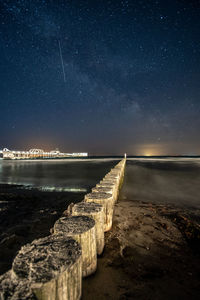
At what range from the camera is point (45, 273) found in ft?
4.10

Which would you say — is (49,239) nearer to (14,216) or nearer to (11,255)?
(11,255)

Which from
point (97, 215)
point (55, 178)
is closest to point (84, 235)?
point (97, 215)

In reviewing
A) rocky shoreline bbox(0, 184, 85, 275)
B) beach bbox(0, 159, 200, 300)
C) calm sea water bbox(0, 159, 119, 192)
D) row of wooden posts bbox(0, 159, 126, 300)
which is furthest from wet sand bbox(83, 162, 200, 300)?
calm sea water bbox(0, 159, 119, 192)

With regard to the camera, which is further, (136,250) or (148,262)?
(136,250)

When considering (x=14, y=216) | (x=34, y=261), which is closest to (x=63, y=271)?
(x=34, y=261)

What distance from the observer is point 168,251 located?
2.86 metres

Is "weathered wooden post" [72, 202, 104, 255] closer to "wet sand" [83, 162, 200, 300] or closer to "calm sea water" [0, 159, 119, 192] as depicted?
"wet sand" [83, 162, 200, 300]

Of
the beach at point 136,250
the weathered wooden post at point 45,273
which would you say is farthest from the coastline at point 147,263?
the weathered wooden post at point 45,273

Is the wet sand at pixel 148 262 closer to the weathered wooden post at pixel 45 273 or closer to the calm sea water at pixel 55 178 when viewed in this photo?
the weathered wooden post at pixel 45 273

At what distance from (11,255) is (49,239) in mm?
1925

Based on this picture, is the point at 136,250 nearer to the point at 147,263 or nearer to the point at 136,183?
the point at 147,263

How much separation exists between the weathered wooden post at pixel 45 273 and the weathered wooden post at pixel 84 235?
0.24 meters

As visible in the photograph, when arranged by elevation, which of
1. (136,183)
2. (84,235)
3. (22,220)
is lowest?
(136,183)

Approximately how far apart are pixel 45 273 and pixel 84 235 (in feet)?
2.37
